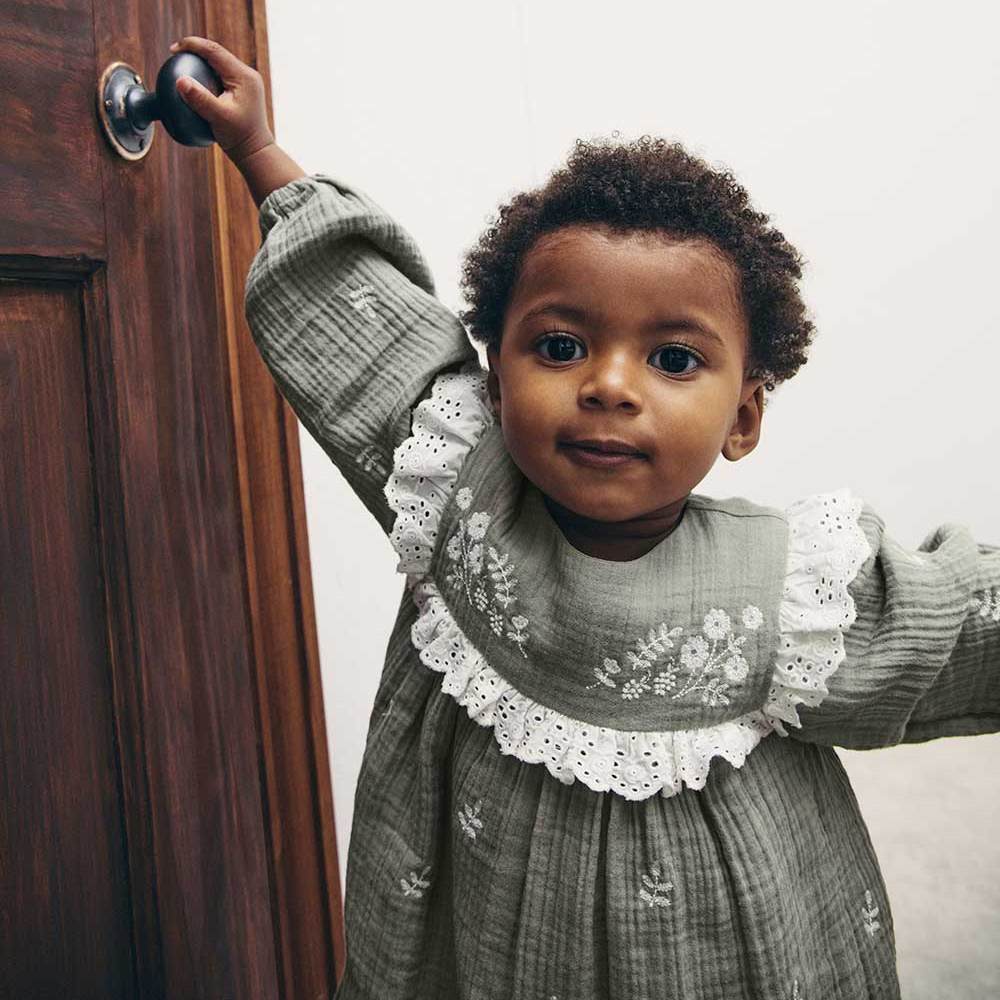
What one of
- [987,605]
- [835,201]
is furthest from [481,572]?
[835,201]

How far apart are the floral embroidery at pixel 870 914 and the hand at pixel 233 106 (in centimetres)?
71

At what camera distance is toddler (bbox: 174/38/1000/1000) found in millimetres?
599

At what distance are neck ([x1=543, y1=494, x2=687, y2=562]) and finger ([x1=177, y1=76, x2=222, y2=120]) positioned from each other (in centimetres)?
38

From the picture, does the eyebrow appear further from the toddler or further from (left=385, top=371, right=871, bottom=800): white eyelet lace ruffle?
(left=385, top=371, right=871, bottom=800): white eyelet lace ruffle

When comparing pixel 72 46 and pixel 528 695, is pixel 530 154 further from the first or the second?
pixel 528 695

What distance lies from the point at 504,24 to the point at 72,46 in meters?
0.83

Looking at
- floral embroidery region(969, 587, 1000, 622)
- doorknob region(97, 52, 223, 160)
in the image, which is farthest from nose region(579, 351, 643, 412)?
doorknob region(97, 52, 223, 160)

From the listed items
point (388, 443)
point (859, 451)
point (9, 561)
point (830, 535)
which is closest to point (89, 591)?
point (9, 561)

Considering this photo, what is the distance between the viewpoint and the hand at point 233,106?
71cm

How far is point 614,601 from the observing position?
63cm

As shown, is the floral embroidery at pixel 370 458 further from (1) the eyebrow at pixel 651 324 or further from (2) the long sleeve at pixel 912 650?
(2) the long sleeve at pixel 912 650

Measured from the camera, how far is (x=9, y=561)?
0.71 metres

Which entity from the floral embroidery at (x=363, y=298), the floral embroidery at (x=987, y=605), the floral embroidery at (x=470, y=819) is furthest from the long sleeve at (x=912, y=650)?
the floral embroidery at (x=363, y=298)

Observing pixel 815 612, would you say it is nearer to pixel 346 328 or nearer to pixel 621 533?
pixel 621 533
